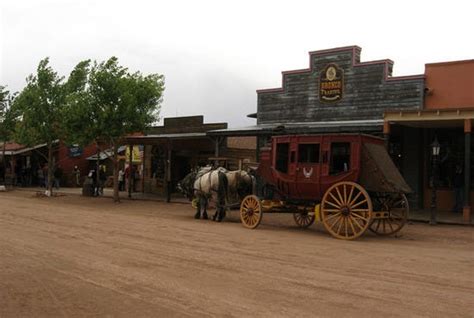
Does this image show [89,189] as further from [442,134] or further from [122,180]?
[442,134]

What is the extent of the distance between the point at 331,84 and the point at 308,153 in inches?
328

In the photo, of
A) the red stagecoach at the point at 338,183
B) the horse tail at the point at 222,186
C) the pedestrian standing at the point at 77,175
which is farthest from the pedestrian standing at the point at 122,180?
the red stagecoach at the point at 338,183

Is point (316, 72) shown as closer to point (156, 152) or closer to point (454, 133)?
point (454, 133)

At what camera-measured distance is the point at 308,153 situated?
14023mm

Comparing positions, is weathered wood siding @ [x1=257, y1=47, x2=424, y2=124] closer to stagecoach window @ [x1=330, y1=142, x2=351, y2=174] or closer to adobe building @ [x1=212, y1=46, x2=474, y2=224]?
adobe building @ [x1=212, y1=46, x2=474, y2=224]

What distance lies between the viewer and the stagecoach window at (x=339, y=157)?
13430 millimetres

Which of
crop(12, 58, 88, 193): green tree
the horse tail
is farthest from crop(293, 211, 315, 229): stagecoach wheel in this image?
crop(12, 58, 88, 193): green tree

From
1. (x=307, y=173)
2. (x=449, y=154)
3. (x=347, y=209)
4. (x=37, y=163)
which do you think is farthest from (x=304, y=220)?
(x=37, y=163)

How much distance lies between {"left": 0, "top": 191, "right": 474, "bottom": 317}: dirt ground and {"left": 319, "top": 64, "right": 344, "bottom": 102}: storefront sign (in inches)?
315

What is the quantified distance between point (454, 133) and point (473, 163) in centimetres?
121

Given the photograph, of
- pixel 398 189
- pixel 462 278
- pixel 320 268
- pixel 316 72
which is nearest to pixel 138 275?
pixel 320 268

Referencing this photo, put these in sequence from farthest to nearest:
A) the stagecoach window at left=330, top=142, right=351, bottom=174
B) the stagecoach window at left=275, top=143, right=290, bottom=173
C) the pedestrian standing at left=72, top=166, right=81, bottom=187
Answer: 1. the pedestrian standing at left=72, top=166, right=81, bottom=187
2. the stagecoach window at left=275, top=143, right=290, bottom=173
3. the stagecoach window at left=330, top=142, right=351, bottom=174

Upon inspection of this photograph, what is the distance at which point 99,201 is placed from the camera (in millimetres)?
25578

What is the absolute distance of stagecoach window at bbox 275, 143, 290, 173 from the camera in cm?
1458
